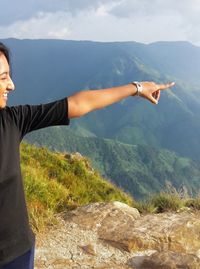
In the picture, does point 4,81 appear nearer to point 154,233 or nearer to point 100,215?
point 154,233

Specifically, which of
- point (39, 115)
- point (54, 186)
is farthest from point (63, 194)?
point (39, 115)

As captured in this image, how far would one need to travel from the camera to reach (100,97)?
405 centimetres

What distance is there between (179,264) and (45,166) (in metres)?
8.61

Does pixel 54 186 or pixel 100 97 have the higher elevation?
pixel 100 97

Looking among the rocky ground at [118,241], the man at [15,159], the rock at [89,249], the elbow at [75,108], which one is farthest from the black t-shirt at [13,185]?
the rock at [89,249]

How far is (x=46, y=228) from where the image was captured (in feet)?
27.6

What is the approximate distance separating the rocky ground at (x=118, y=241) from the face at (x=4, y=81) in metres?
4.16

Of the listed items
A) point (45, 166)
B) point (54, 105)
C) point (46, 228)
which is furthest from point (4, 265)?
point (45, 166)

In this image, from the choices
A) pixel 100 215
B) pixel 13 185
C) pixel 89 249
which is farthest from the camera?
pixel 100 215

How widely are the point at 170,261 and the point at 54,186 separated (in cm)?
456

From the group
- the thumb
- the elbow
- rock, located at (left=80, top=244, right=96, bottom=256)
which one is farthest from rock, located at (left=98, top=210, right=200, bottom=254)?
→ the elbow

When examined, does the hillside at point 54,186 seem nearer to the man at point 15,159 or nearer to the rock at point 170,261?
the rock at point 170,261

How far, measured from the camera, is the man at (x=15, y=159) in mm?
3332

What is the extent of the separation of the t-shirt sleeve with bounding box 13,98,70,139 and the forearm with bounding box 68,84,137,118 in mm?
84
